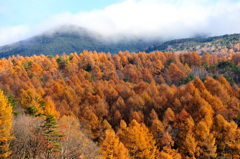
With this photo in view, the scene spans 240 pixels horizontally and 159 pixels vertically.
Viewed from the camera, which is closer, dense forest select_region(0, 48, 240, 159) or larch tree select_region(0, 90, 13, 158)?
larch tree select_region(0, 90, 13, 158)

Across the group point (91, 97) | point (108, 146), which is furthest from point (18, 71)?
point (108, 146)

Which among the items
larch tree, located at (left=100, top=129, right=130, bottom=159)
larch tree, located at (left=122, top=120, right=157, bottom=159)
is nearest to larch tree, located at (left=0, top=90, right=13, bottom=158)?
larch tree, located at (left=100, top=129, right=130, bottom=159)

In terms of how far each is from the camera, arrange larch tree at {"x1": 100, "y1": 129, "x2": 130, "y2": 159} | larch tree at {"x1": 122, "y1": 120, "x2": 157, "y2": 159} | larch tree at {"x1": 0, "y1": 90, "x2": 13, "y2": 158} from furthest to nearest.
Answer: larch tree at {"x1": 122, "y1": 120, "x2": 157, "y2": 159} < larch tree at {"x1": 100, "y1": 129, "x2": 130, "y2": 159} < larch tree at {"x1": 0, "y1": 90, "x2": 13, "y2": 158}

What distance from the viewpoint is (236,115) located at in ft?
159

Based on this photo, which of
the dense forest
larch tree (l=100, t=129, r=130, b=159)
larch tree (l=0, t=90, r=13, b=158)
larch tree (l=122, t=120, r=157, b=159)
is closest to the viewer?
larch tree (l=0, t=90, r=13, b=158)

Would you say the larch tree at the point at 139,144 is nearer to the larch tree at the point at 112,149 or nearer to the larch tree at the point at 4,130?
the larch tree at the point at 112,149

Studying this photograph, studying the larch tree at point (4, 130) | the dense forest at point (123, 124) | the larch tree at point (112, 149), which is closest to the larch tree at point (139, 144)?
the dense forest at point (123, 124)

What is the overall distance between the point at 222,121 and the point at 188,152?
12.2m

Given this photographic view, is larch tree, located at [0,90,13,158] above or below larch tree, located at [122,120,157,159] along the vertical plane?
above

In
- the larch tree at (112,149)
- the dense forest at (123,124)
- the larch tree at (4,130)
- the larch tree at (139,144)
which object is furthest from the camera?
the larch tree at (139,144)

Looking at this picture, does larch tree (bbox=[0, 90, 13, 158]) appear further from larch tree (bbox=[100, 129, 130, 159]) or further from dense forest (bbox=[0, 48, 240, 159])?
larch tree (bbox=[100, 129, 130, 159])

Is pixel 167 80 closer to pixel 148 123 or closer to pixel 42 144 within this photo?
pixel 148 123

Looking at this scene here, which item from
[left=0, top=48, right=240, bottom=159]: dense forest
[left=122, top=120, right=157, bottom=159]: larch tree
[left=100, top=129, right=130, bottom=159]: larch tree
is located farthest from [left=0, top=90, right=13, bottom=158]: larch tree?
[left=122, top=120, right=157, bottom=159]: larch tree

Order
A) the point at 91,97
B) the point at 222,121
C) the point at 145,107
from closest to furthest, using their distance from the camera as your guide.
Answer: the point at 222,121 < the point at 145,107 < the point at 91,97
